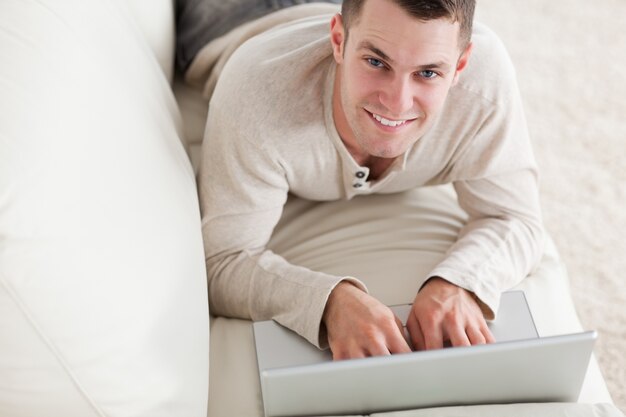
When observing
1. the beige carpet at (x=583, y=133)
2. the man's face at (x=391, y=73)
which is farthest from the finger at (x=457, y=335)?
the beige carpet at (x=583, y=133)

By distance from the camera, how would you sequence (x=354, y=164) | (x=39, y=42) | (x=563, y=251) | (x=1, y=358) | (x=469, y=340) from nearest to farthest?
1. (x=1, y=358)
2. (x=39, y=42)
3. (x=469, y=340)
4. (x=354, y=164)
5. (x=563, y=251)

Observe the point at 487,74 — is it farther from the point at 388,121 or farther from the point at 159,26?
the point at 159,26

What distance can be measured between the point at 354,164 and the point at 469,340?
33 centimetres

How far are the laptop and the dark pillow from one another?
0.72 meters

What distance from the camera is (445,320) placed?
1.09m

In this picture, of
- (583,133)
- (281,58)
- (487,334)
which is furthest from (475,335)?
(583,133)

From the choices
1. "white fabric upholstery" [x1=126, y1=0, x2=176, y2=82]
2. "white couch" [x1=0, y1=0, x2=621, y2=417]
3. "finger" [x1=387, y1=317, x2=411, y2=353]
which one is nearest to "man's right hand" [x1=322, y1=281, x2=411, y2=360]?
"finger" [x1=387, y1=317, x2=411, y2=353]

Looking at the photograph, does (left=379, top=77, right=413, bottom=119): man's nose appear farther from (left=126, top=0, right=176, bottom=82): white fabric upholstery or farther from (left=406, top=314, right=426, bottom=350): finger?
(left=126, top=0, right=176, bottom=82): white fabric upholstery

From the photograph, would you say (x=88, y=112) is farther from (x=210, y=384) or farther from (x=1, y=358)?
(x=210, y=384)

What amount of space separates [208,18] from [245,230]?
1.76 feet

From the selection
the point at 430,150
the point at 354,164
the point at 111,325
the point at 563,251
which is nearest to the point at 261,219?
the point at 354,164

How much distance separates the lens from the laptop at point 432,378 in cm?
88

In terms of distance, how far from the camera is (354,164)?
1.22 meters

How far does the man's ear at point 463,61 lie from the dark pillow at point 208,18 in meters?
0.47
